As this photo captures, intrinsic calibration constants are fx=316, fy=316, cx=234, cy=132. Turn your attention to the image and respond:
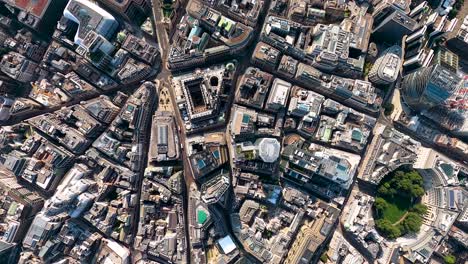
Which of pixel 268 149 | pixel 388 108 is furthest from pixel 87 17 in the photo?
pixel 388 108

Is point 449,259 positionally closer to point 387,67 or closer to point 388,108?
point 388,108

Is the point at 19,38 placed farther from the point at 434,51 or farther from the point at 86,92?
the point at 434,51

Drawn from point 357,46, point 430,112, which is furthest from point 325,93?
point 430,112

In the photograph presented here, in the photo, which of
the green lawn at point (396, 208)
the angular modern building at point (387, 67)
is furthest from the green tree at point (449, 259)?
the angular modern building at point (387, 67)

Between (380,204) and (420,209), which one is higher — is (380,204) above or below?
below

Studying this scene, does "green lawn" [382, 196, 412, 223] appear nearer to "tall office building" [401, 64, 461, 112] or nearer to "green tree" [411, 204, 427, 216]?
"green tree" [411, 204, 427, 216]

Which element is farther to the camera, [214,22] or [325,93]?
[325,93]

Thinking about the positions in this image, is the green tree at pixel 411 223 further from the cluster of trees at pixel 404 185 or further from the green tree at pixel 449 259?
the green tree at pixel 449 259
